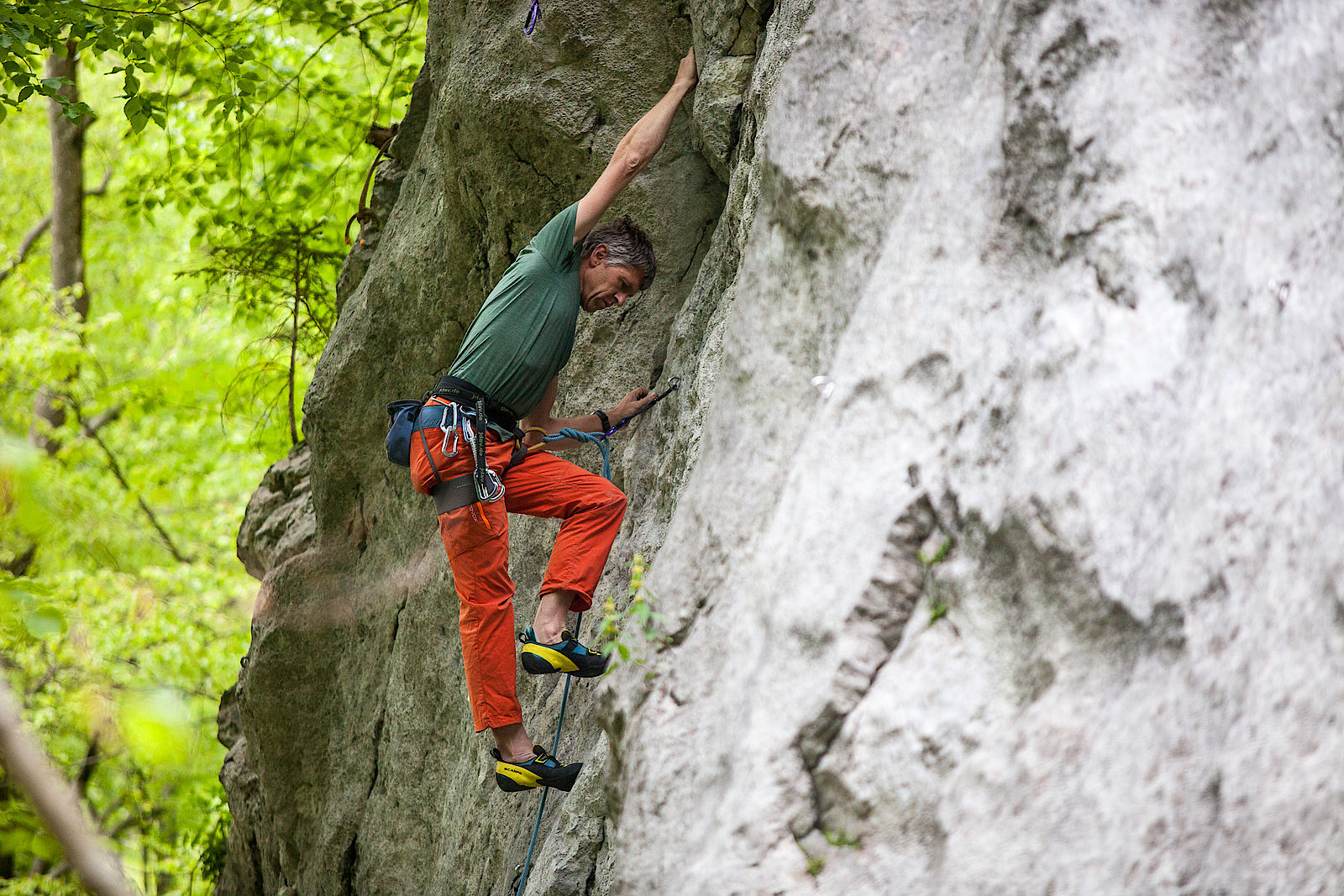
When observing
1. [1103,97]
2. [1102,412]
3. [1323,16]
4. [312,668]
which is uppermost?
[1323,16]

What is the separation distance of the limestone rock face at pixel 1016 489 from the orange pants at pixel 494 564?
660mm

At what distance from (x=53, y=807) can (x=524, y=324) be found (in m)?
3.46

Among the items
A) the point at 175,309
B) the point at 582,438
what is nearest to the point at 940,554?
the point at 582,438

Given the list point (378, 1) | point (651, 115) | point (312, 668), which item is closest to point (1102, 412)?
point (651, 115)

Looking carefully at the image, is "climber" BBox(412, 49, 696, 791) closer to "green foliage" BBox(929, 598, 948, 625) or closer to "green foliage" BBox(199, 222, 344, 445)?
"green foliage" BBox(929, 598, 948, 625)

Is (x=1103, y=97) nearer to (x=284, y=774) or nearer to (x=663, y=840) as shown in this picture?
(x=663, y=840)

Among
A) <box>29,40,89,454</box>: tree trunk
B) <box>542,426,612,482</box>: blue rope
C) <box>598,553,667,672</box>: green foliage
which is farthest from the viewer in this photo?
<box>29,40,89,454</box>: tree trunk

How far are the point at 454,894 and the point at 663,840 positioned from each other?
3.16 m

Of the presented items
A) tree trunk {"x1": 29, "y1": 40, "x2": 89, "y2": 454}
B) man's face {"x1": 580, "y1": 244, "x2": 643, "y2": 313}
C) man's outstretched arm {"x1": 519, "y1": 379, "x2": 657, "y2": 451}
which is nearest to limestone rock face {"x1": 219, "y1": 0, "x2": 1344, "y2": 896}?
man's face {"x1": 580, "y1": 244, "x2": 643, "y2": 313}

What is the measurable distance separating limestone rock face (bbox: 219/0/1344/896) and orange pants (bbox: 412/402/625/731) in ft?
2.17

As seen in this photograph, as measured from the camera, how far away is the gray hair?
14.8ft

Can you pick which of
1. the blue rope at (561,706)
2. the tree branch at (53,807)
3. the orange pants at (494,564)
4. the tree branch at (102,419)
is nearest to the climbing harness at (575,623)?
the blue rope at (561,706)

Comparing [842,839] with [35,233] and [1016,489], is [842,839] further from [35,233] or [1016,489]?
[35,233]

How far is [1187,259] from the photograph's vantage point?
234 cm
